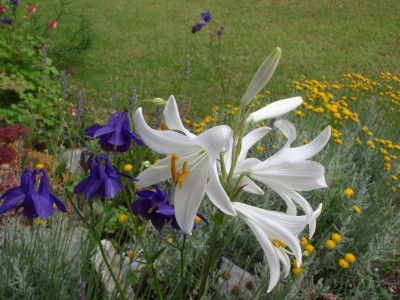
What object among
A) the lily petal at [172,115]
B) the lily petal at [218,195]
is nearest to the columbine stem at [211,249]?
the lily petal at [218,195]

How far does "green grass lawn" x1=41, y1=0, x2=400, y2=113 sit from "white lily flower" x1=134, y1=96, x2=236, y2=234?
430 cm

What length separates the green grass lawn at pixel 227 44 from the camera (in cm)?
634

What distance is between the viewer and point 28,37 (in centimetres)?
471

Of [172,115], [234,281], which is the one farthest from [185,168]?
[234,281]

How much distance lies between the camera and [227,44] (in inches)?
318

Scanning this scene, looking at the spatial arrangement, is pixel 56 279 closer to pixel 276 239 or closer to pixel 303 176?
pixel 276 239

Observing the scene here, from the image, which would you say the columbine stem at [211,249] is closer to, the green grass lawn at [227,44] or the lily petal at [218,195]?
the lily petal at [218,195]

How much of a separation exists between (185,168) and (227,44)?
7.28 meters

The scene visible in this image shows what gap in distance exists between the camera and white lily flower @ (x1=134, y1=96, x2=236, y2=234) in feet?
3.40

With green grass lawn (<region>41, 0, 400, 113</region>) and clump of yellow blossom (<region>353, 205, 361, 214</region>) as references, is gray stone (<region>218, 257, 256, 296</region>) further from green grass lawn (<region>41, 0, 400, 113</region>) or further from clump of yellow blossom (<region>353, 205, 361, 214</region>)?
green grass lawn (<region>41, 0, 400, 113</region>)

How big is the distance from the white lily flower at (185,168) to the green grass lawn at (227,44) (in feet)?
14.1

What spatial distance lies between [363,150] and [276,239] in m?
3.26

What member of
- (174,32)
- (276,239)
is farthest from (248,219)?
(174,32)

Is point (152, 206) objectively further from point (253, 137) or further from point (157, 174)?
point (253, 137)
